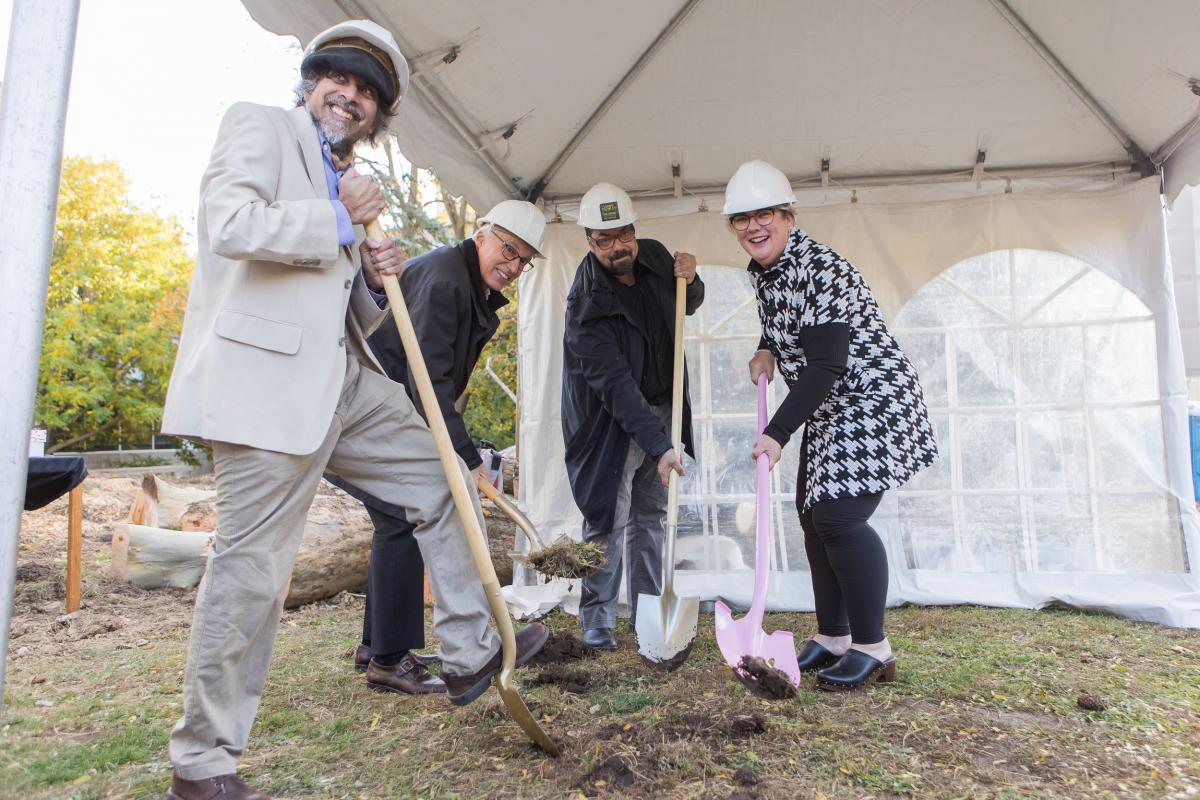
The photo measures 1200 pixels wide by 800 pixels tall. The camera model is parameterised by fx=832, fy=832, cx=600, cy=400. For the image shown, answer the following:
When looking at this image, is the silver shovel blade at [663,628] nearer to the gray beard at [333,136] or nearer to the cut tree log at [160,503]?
the gray beard at [333,136]

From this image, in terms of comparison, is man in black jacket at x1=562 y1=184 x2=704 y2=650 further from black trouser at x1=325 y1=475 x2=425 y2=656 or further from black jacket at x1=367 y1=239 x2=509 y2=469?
black trouser at x1=325 y1=475 x2=425 y2=656

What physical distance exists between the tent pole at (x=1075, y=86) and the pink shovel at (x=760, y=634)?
2227 mm

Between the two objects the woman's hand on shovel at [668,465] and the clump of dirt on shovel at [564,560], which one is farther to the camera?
the woman's hand on shovel at [668,465]

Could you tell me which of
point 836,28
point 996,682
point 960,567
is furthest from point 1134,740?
point 836,28

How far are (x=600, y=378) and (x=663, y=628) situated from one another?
1058mm

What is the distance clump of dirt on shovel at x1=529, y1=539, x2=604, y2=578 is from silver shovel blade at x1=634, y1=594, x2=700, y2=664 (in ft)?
1.20

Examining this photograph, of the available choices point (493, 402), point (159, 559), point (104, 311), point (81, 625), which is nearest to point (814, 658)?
point (81, 625)

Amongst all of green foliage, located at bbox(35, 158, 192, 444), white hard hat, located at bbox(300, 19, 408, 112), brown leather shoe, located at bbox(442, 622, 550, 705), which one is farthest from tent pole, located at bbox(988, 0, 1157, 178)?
green foliage, located at bbox(35, 158, 192, 444)

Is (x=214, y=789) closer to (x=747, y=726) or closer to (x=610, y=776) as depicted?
(x=610, y=776)

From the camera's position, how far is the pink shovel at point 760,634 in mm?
2648

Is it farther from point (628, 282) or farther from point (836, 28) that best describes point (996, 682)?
point (836, 28)

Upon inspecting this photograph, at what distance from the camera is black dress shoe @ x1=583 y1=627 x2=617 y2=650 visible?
11.5 feet

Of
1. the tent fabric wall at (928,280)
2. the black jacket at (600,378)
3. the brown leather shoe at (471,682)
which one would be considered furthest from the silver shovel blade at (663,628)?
the tent fabric wall at (928,280)

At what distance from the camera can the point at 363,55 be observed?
209 cm
